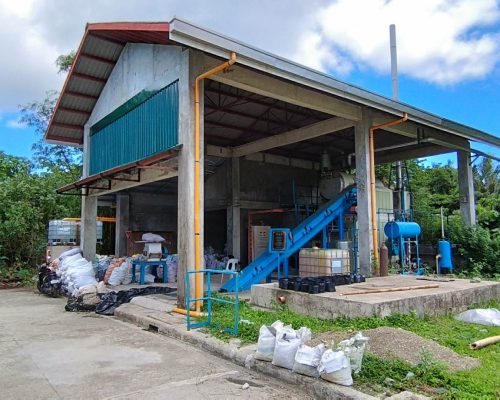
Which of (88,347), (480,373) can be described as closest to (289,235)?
(88,347)

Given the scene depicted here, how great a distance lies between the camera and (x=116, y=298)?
9.62 meters

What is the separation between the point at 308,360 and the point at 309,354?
0.06 meters

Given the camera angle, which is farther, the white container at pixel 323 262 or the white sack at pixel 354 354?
the white container at pixel 323 262

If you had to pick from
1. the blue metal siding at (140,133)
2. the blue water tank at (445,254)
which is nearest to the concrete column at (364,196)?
the blue water tank at (445,254)

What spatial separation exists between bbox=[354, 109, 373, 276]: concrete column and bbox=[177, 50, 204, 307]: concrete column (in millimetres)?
5157

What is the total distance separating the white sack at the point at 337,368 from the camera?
13.2ft

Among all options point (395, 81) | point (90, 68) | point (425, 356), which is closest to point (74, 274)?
point (90, 68)

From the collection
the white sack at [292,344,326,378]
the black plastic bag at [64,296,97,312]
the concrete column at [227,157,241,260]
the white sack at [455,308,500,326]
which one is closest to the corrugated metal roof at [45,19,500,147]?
the concrete column at [227,157,241,260]

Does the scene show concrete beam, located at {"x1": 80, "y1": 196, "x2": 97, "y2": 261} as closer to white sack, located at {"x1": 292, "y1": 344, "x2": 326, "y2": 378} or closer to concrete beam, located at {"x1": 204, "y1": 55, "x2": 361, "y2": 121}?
concrete beam, located at {"x1": 204, "y1": 55, "x2": 361, "y2": 121}

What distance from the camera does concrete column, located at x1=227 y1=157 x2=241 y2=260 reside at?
16891 mm

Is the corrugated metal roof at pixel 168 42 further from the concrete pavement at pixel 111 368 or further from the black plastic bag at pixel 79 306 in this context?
the black plastic bag at pixel 79 306

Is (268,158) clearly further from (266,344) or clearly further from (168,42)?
(266,344)

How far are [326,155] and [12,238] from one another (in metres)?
13.0

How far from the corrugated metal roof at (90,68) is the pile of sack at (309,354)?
6.24 metres
